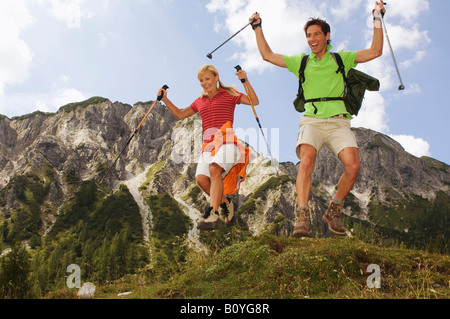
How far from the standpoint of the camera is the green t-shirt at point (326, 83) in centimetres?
664

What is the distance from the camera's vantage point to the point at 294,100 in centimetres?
727

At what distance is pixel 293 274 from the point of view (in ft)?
21.6

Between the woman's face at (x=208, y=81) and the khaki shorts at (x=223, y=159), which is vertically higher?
the woman's face at (x=208, y=81)

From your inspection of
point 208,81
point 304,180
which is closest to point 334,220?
point 304,180

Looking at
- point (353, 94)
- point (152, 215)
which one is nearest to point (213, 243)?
point (353, 94)

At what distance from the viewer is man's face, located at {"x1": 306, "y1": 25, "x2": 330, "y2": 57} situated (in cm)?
676

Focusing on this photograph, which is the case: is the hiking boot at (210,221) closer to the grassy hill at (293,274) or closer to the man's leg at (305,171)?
the grassy hill at (293,274)

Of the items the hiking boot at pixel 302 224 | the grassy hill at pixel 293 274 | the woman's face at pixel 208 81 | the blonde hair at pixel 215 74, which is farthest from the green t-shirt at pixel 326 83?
the grassy hill at pixel 293 274

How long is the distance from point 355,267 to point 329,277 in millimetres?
826

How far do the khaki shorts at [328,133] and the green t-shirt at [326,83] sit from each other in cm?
13

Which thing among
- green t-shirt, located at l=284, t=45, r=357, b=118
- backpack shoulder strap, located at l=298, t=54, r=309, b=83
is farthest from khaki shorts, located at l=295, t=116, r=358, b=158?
backpack shoulder strap, located at l=298, t=54, r=309, b=83

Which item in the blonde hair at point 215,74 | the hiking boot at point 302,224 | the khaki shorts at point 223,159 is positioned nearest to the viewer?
the hiking boot at point 302,224

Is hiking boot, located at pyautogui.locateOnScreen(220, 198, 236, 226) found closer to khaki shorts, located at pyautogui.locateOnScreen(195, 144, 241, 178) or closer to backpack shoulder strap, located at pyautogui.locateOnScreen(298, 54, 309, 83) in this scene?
khaki shorts, located at pyautogui.locateOnScreen(195, 144, 241, 178)
